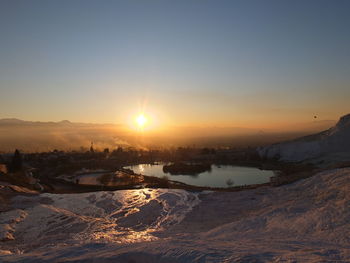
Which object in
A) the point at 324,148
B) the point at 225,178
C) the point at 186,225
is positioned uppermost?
the point at 324,148

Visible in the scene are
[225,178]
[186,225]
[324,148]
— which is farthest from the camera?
[324,148]

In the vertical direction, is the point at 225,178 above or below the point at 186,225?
below

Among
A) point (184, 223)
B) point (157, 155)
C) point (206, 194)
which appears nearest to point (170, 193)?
point (206, 194)

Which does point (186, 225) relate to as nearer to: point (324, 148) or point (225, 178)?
point (225, 178)

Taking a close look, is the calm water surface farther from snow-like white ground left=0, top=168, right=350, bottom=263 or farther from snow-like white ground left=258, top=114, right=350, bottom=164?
snow-like white ground left=0, top=168, right=350, bottom=263

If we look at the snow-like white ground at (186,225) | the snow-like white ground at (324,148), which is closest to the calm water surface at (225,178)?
the snow-like white ground at (324,148)

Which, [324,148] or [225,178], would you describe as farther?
[324,148]

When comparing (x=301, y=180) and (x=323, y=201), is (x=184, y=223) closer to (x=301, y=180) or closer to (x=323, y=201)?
(x=323, y=201)

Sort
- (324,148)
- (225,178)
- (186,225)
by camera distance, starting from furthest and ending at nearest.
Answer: (324,148) → (225,178) → (186,225)

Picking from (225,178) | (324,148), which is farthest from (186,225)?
(324,148)

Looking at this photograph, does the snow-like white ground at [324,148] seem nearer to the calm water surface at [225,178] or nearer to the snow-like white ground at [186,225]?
the calm water surface at [225,178]
